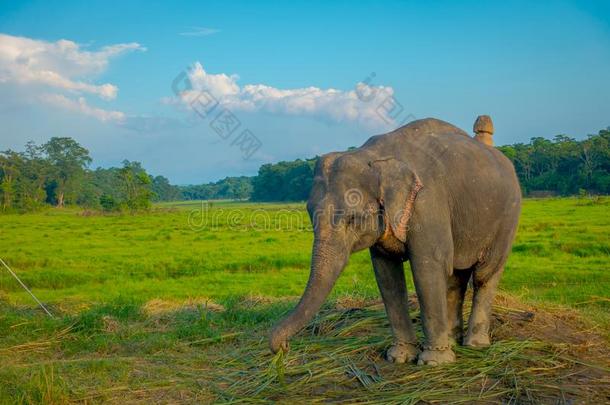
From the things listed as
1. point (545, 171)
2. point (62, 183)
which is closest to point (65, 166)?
point (62, 183)

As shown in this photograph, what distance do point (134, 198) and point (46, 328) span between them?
37.8 m

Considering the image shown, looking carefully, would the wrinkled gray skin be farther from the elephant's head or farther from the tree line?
the tree line

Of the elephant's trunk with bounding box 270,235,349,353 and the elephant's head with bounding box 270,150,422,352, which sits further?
the elephant's head with bounding box 270,150,422,352

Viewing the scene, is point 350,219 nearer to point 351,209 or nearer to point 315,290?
point 351,209

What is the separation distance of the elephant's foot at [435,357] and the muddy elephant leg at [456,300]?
68 cm

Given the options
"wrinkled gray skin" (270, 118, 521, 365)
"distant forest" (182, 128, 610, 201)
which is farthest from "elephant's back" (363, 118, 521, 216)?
"distant forest" (182, 128, 610, 201)

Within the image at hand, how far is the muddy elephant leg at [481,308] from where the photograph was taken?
5332 mm

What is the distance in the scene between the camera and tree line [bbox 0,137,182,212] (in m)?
45.6

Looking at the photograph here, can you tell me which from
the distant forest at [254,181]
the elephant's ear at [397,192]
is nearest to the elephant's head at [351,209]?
the elephant's ear at [397,192]

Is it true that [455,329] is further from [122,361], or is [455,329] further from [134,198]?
[134,198]

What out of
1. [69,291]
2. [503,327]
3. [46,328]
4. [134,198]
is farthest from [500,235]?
[134,198]

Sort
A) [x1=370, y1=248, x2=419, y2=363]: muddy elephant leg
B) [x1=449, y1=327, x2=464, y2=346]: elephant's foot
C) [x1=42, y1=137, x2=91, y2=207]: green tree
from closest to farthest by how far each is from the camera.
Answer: [x1=370, y1=248, x2=419, y2=363]: muddy elephant leg → [x1=449, y1=327, x2=464, y2=346]: elephant's foot → [x1=42, y1=137, x2=91, y2=207]: green tree

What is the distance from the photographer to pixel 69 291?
1398 centimetres

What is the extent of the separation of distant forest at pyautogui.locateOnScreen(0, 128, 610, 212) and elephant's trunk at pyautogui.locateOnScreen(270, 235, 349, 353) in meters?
29.5
